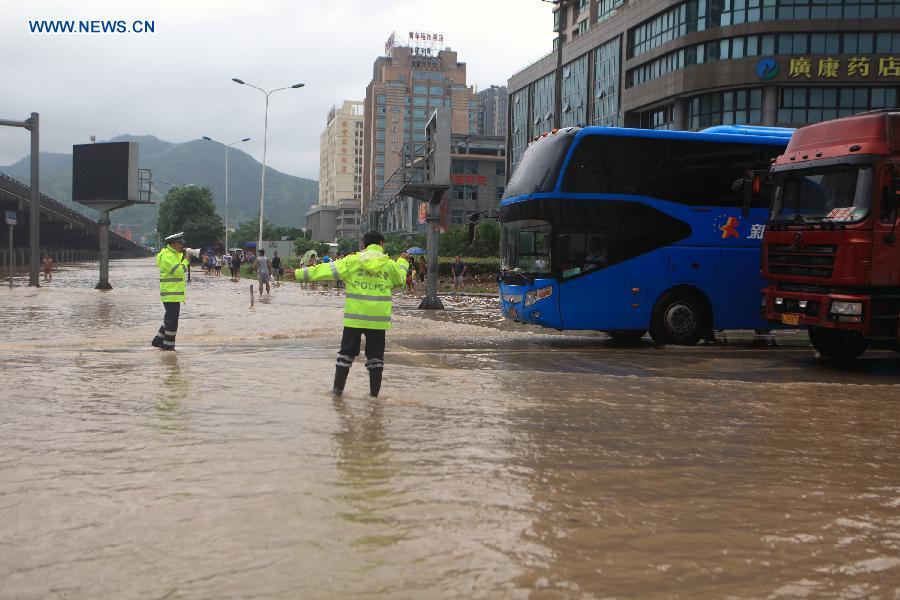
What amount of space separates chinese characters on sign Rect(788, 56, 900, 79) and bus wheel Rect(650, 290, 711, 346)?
35854mm

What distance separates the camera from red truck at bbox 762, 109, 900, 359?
39.3 ft

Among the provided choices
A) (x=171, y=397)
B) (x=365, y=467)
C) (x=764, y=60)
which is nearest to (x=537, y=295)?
(x=171, y=397)

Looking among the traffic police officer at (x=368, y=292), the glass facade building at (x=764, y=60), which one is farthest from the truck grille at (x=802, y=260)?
the glass facade building at (x=764, y=60)

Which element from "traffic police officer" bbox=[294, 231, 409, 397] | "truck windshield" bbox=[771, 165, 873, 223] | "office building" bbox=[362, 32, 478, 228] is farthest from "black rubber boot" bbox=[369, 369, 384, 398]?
"office building" bbox=[362, 32, 478, 228]

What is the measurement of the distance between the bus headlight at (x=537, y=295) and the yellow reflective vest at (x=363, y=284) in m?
6.69

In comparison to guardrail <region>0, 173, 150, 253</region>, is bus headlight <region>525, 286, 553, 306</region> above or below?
below

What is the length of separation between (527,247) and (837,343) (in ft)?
17.7

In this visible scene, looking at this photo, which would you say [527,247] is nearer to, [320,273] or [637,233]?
[637,233]

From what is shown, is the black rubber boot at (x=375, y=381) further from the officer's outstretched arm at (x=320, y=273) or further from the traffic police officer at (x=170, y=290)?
the traffic police officer at (x=170, y=290)

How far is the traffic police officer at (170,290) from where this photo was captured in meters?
13.6

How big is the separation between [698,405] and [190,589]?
6637 millimetres

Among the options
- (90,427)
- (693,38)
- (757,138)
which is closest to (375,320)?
(90,427)

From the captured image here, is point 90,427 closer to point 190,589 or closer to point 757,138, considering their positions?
point 190,589

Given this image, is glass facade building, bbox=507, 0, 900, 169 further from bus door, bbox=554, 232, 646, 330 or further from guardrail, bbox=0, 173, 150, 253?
guardrail, bbox=0, 173, 150, 253
